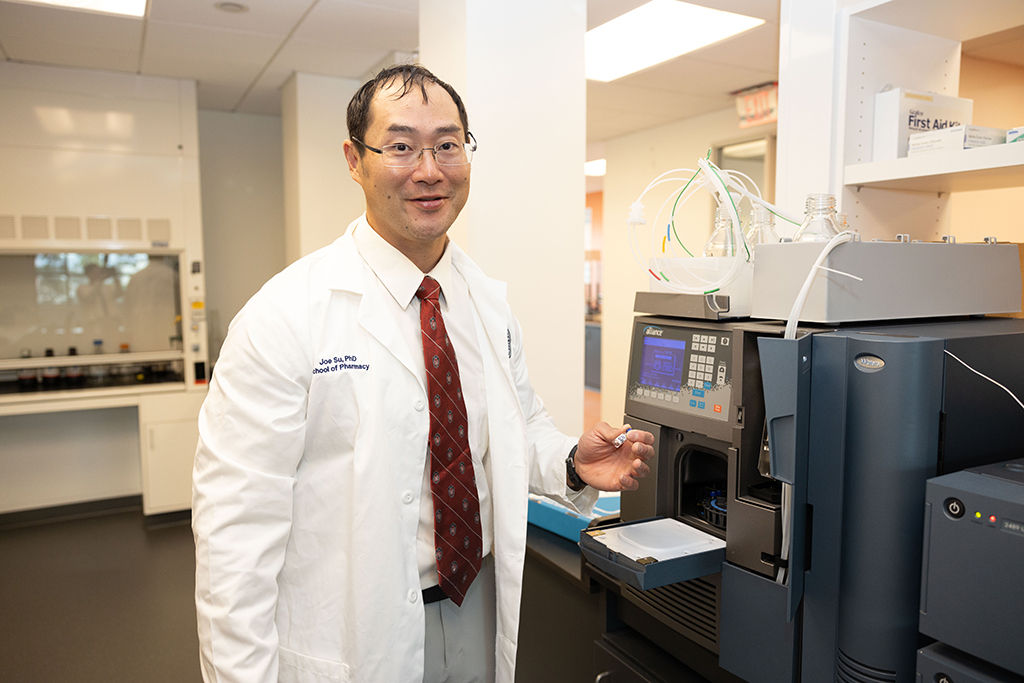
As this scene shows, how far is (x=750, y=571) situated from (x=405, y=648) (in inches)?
23.6

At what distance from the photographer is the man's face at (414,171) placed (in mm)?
1112

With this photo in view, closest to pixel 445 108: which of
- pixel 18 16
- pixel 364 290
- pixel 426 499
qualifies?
pixel 364 290

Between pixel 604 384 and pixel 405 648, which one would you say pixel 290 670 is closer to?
pixel 405 648

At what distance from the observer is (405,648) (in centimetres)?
109

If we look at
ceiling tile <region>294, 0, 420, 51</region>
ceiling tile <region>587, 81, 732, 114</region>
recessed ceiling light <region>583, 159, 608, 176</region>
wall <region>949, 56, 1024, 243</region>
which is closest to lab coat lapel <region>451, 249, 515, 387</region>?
ceiling tile <region>294, 0, 420, 51</region>

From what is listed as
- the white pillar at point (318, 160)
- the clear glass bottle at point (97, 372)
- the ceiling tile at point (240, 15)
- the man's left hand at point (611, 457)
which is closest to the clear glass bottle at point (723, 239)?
the man's left hand at point (611, 457)

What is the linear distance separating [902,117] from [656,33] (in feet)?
6.11

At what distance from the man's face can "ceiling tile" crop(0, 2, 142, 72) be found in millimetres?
2744

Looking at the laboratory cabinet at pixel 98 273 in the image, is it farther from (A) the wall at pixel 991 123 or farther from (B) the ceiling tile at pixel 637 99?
(A) the wall at pixel 991 123

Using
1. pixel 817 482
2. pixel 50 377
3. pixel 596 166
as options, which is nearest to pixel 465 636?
pixel 817 482

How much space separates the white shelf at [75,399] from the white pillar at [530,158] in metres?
2.70

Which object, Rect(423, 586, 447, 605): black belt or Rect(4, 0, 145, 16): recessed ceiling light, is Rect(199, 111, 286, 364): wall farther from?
Rect(423, 586, 447, 605): black belt

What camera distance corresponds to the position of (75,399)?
388cm

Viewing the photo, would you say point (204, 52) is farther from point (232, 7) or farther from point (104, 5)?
point (232, 7)
